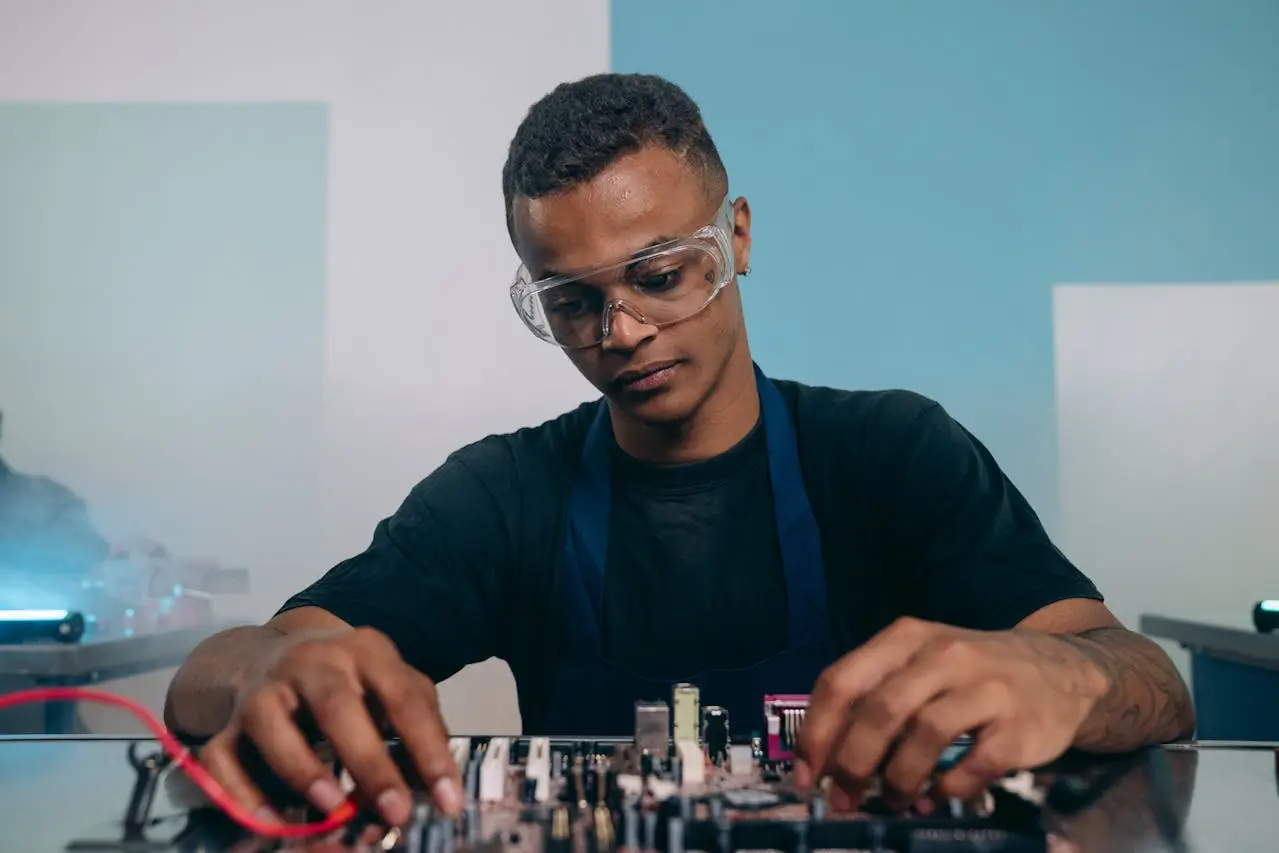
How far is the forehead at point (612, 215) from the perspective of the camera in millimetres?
1758

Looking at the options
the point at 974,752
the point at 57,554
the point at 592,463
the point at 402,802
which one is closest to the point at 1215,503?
the point at 592,463

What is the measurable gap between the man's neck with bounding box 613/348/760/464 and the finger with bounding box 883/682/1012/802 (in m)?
1.03

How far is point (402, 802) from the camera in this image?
92cm

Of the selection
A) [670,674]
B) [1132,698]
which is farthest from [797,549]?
[1132,698]

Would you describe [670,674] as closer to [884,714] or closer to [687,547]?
[687,547]

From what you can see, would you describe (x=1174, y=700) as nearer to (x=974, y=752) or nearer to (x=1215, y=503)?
(x=974, y=752)

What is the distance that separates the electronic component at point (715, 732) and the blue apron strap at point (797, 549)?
27.8 inches

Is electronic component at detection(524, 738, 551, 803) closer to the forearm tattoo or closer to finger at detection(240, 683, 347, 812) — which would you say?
finger at detection(240, 683, 347, 812)

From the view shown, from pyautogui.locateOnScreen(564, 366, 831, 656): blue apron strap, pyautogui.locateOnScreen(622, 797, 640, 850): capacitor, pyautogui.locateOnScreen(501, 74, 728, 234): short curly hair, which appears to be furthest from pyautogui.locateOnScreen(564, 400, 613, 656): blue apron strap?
pyautogui.locateOnScreen(622, 797, 640, 850): capacitor

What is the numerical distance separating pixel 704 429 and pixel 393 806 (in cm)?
116

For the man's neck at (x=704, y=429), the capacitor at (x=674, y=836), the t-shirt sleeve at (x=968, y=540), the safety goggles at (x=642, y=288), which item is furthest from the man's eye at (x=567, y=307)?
the capacitor at (x=674, y=836)

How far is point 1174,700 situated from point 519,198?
1234mm

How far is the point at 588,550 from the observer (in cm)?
194

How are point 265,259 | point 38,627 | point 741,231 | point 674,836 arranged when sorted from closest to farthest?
point 674,836 < point 741,231 < point 38,627 < point 265,259
